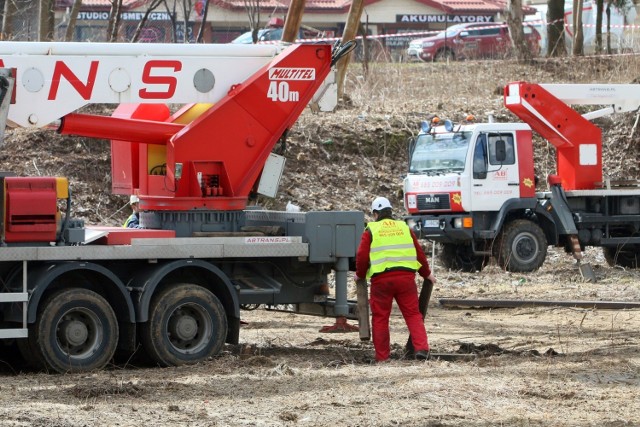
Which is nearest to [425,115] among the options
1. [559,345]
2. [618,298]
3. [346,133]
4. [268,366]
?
[346,133]

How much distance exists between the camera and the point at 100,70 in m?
12.6

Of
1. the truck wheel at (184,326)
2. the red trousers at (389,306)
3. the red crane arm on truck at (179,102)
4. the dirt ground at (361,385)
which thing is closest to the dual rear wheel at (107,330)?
the truck wheel at (184,326)

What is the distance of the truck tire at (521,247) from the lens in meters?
22.4

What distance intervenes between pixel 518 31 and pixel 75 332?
2589cm

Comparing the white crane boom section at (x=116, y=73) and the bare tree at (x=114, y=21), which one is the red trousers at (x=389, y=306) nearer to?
the white crane boom section at (x=116, y=73)

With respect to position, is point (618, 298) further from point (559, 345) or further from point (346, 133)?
point (346, 133)

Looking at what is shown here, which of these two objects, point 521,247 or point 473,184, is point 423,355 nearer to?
point 473,184

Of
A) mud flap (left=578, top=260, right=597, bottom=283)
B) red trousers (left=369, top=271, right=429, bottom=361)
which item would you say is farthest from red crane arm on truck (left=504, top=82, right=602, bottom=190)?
red trousers (left=369, top=271, right=429, bottom=361)

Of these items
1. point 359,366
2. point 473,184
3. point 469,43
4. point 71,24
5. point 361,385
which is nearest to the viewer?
point 361,385

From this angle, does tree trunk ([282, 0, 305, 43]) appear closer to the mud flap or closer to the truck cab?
the truck cab

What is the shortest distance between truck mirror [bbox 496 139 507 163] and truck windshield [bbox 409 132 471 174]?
54 centimetres

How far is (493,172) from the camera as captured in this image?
22.2 m

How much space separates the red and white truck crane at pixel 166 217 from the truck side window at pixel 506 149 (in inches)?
343

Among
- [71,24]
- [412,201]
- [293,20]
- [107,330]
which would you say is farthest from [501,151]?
[107,330]
